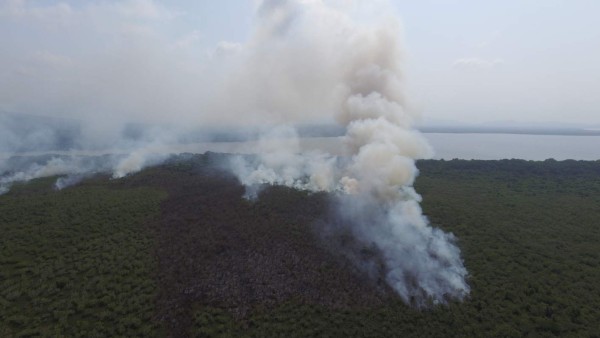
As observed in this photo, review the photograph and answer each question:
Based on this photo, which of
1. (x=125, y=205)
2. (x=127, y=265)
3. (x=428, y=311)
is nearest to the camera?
(x=428, y=311)

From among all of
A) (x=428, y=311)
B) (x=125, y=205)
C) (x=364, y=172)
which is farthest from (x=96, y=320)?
(x=364, y=172)

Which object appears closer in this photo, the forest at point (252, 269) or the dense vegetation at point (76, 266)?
the dense vegetation at point (76, 266)

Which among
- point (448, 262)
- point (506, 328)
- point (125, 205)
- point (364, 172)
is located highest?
point (364, 172)

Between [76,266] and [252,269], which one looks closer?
A: [76,266]

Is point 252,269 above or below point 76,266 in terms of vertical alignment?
below

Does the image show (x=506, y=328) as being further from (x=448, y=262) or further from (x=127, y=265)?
(x=127, y=265)

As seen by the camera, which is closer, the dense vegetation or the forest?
the dense vegetation

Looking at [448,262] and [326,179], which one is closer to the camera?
[448,262]

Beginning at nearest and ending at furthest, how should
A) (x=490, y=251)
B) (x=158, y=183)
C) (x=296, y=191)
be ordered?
(x=490, y=251), (x=296, y=191), (x=158, y=183)
